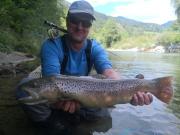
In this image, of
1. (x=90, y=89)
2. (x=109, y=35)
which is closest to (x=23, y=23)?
(x=90, y=89)

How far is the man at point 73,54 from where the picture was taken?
17.7 ft

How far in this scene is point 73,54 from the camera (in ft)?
18.7

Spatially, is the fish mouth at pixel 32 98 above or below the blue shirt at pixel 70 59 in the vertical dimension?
below

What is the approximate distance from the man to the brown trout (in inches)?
21.1

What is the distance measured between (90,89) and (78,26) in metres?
1.14

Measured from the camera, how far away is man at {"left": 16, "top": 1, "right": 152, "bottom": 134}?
212 inches

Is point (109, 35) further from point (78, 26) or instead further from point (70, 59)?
point (78, 26)

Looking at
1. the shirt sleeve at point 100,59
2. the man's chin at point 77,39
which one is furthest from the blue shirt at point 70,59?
the man's chin at point 77,39

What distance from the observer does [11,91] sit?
998cm

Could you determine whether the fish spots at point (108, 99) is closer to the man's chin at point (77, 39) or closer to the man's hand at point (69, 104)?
the man's hand at point (69, 104)

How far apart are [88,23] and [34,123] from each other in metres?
1.90

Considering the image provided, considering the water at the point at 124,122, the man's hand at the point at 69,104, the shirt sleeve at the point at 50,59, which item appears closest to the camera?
the man's hand at the point at 69,104

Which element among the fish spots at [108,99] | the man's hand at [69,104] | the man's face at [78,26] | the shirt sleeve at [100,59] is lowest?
the man's hand at [69,104]

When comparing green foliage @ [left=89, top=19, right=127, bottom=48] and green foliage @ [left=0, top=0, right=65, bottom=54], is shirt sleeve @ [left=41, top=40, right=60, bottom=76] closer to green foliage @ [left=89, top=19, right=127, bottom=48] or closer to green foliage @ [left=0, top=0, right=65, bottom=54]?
green foliage @ [left=0, top=0, right=65, bottom=54]
